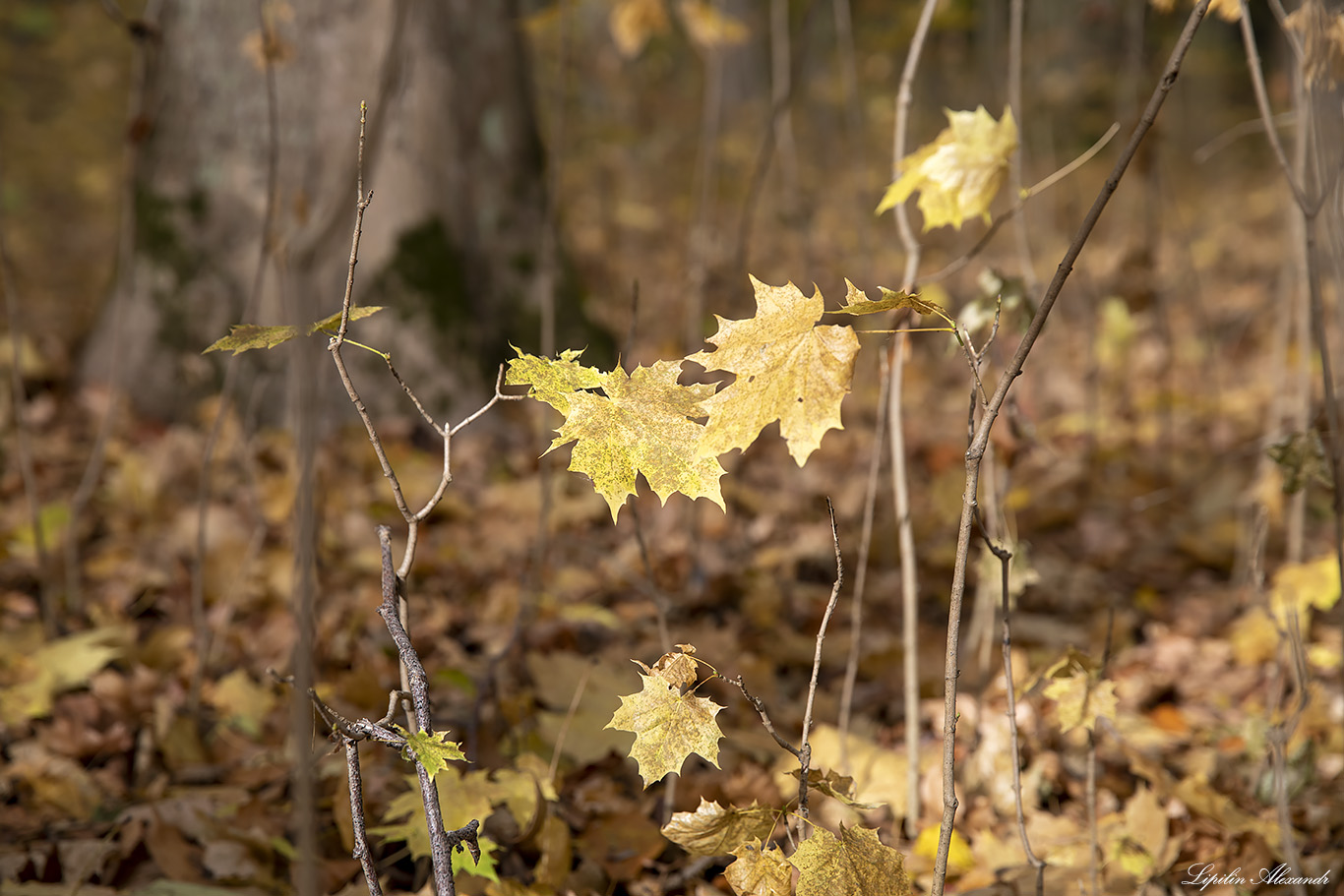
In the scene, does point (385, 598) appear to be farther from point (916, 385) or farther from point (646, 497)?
point (916, 385)

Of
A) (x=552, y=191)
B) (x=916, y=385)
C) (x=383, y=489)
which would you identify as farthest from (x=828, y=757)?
(x=916, y=385)

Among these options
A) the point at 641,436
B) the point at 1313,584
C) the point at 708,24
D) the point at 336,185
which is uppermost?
the point at 708,24

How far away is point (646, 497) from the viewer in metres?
2.62

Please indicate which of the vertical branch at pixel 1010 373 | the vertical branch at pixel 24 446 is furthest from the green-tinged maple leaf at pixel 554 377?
the vertical branch at pixel 24 446

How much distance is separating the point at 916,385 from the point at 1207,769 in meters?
2.51

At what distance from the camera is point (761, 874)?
2.89 feet

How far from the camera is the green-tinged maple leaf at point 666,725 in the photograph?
879 mm

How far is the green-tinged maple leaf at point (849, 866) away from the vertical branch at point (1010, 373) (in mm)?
46

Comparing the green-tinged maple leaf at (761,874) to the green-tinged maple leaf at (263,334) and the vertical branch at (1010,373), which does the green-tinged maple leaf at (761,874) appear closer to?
the vertical branch at (1010,373)

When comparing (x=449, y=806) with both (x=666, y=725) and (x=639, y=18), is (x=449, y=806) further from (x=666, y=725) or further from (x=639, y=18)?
(x=639, y=18)

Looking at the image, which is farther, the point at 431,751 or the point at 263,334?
the point at 263,334

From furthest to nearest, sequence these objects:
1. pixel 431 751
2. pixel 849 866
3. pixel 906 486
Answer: pixel 906 486
pixel 849 866
pixel 431 751

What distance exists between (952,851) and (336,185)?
242 cm

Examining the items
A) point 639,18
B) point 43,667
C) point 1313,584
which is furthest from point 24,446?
point 1313,584
